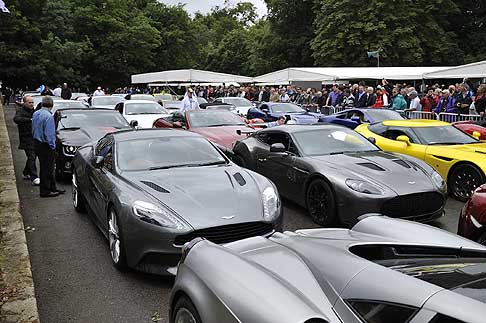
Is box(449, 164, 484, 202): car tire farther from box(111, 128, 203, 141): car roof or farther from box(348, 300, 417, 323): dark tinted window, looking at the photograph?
box(348, 300, 417, 323): dark tinted window

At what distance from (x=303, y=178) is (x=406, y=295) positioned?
16.0ft

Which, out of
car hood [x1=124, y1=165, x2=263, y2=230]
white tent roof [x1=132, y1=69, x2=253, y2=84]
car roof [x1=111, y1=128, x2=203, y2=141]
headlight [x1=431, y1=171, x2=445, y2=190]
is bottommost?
headlight [x1=431, y1=171, x2=445, y2=190]

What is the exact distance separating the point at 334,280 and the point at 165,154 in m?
4.06

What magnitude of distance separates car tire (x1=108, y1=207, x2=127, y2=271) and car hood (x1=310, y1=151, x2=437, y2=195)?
2905 millimetres

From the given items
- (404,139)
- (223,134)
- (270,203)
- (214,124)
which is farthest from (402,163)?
(214,124)

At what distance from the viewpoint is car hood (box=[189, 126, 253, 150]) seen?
10.5 meters

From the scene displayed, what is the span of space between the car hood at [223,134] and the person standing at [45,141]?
11.4 feet

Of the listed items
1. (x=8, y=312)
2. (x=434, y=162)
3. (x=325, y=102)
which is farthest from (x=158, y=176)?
(x=325, y=102)

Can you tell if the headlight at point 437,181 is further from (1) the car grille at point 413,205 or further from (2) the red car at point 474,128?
(2) the red car at point 474,128

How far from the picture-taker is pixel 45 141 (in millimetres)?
8219

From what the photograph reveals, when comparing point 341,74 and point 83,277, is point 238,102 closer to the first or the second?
point 341,74

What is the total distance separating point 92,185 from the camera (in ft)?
20.5

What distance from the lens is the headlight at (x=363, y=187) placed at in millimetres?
6020

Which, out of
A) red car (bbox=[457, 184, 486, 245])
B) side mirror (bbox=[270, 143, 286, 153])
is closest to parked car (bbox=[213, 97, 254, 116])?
side mirror (bbox=[270, 143, 286, 153])
